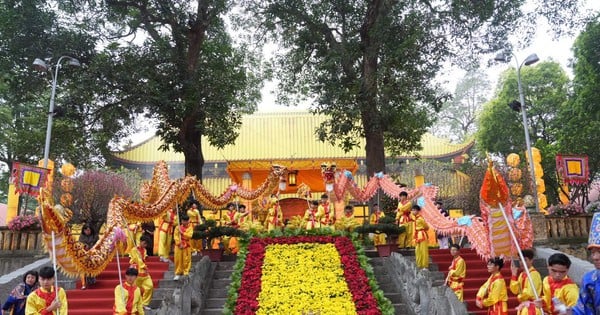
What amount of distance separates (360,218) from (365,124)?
6516 millimetres

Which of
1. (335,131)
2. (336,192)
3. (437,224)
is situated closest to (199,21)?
(335,131)

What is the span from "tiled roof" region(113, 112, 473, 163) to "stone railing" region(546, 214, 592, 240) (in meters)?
10.2

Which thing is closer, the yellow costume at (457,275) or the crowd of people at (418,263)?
the crowd of people at (418,263)

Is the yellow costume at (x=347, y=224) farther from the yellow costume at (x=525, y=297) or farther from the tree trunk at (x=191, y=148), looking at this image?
the yellow costume at (x=525, y=297)

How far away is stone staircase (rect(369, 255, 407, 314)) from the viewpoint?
27.9ft

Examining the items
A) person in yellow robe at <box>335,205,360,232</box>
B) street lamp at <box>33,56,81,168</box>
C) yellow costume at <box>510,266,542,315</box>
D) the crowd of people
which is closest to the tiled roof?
person in yellow robe at <box>335,205,360,232</box>

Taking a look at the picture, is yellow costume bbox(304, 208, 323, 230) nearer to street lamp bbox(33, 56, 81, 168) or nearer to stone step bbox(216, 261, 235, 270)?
stone step bbox(216, 261, 235, 270)

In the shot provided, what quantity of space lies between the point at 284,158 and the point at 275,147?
127 centimetres

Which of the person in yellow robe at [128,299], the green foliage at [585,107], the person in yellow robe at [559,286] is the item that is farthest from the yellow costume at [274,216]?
the green foliage at [585,107]

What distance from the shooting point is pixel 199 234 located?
10.3 meters

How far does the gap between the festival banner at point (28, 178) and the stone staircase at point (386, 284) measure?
7.65 m

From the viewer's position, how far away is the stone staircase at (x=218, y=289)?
8555 millimetres

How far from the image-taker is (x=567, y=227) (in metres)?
11.7

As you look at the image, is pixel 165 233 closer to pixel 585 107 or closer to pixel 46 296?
pixel 46 296
